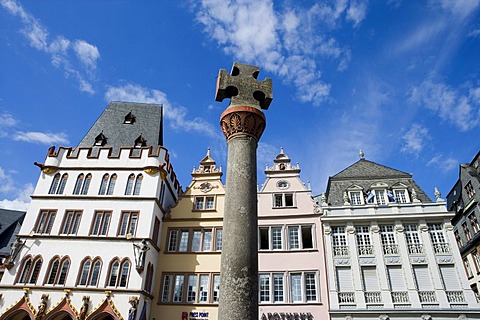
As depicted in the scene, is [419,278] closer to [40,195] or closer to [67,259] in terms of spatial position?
[67,259]

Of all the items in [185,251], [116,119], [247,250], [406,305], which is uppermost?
[116,119]

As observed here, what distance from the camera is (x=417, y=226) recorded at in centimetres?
2645

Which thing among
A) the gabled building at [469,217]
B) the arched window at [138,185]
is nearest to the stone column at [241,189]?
the arched window at [138,185]

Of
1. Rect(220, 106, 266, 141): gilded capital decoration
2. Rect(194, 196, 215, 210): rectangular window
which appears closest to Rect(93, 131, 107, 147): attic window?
Rect(194, 196, 215, 210): rectangular window

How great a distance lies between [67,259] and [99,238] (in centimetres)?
257

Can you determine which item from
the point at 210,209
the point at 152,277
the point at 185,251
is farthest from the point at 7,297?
the point at 210,209

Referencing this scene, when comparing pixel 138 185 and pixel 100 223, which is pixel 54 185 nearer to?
pixel 100 223

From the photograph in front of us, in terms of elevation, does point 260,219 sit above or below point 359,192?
below

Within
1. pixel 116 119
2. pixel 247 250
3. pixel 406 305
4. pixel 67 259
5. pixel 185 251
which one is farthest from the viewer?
pixel 116 119

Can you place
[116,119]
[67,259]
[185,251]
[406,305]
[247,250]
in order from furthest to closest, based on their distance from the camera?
[116,119]
[185,251]
[67,259]
[406,305]
[247,250]

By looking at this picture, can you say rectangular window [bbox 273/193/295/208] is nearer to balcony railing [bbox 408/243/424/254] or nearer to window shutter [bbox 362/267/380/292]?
window shutter [bbox 362/267/380/292]

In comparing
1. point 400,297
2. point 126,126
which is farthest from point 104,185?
point 400,297

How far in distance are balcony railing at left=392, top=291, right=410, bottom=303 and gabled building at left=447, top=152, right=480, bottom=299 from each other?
1414 cm

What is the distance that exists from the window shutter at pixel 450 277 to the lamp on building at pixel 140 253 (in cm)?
2111
